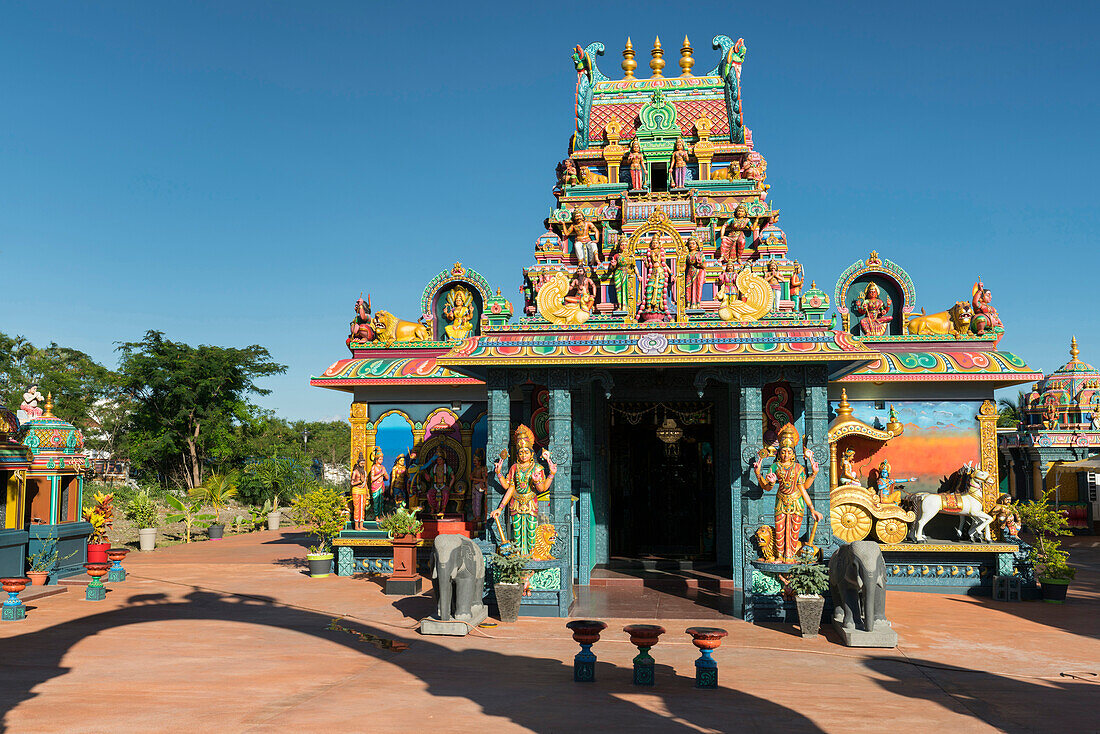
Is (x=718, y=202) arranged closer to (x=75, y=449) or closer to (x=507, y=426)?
Result: (x=507, y=426)

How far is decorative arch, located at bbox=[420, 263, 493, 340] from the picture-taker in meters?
21.2

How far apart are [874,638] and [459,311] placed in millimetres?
13344

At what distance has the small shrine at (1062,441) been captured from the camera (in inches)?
1277

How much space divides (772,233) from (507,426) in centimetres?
937

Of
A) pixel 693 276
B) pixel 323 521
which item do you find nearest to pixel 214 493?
pixel 323 521

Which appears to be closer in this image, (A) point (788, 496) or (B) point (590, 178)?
(A) point (788, 496)

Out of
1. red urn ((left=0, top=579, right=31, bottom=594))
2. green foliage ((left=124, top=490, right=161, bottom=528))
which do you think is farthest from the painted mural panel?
green foliage ((left=124, top=490, right=161, bottom=528))

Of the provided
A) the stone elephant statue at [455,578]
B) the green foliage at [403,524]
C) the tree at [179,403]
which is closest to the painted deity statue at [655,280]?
the stone elephant statue at [455,578]

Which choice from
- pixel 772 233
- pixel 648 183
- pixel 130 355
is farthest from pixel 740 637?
pixel 130 355

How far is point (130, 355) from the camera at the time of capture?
44.3 meters

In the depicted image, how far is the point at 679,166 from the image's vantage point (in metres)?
20.5

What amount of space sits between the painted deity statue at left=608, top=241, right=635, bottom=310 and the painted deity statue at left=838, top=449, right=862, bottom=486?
6.11m

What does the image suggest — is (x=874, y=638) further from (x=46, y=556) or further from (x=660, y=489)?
(x=46, y=556)

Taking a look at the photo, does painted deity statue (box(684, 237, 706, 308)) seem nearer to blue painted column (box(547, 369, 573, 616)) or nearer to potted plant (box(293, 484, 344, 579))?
blue painted column (box(547, 369, 573, 616))
